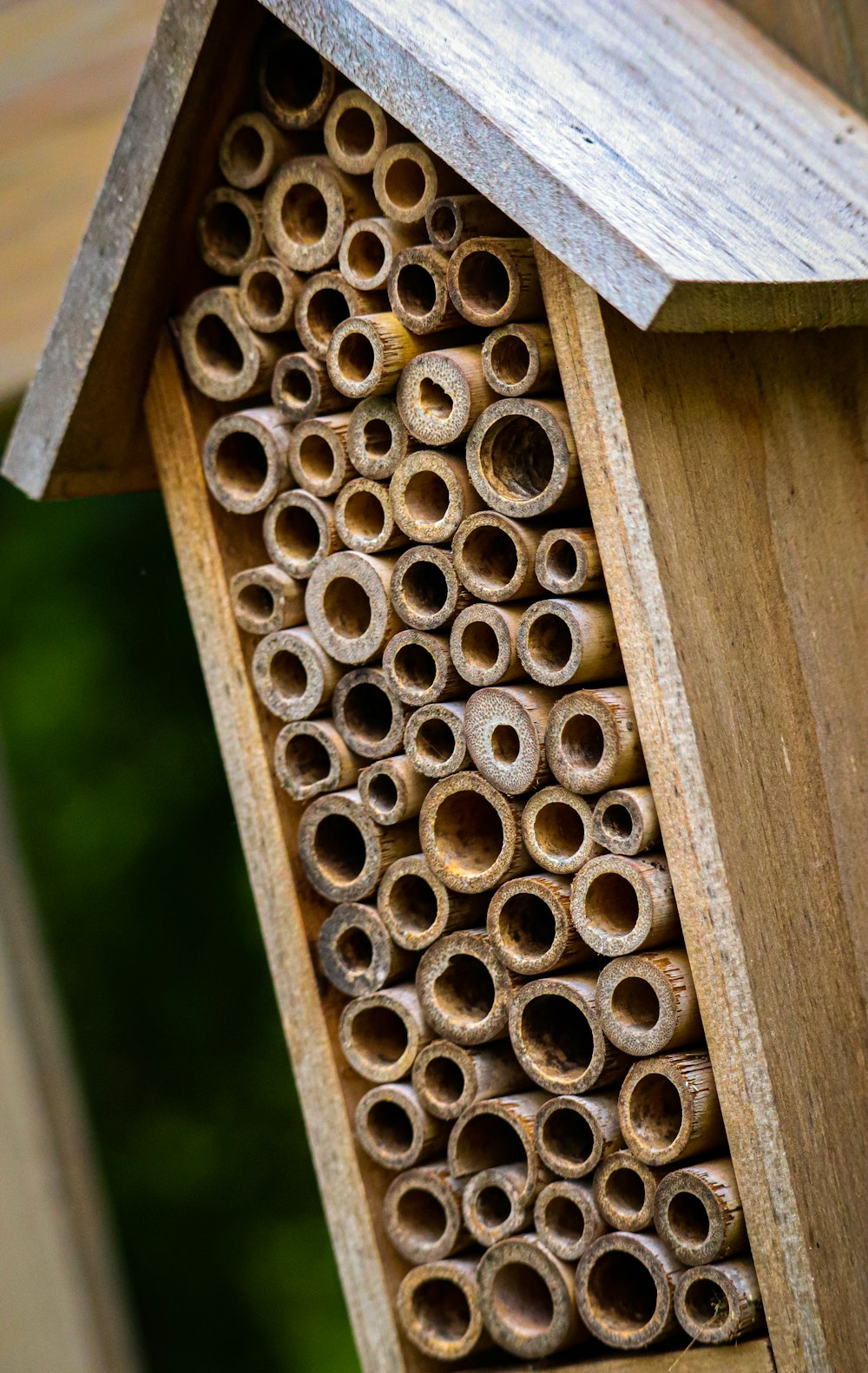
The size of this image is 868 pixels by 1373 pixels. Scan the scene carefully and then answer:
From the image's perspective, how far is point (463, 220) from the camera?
76cm

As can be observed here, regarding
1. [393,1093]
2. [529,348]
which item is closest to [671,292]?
[529,348]

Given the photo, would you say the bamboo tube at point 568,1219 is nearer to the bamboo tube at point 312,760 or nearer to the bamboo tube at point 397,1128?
the bamboo tube at point 397,1128

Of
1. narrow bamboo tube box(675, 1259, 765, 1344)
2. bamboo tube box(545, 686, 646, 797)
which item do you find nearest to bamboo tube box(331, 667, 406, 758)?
bamboo tube box(545, 686, 646, 797)

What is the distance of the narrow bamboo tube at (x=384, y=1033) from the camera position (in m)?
0.84

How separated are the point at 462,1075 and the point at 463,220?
19.1 inches

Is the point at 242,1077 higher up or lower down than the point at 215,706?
lower down

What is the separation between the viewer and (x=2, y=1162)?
132 centimetres

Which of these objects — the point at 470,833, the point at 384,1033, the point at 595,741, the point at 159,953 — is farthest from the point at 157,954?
the point at 595,741

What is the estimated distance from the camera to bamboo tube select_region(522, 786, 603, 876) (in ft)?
2.48

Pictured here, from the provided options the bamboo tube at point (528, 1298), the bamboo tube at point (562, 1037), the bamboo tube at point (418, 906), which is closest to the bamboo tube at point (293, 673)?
the bamboo tube at point (418, 906)

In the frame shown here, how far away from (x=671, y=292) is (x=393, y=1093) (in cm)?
49

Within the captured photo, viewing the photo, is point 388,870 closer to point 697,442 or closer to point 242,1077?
point 697,442

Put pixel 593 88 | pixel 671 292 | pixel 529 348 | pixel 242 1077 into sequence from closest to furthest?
1. pixel 671 292
2. pixel 529 348
3. pixel 593 88
4. pixel 242 1077

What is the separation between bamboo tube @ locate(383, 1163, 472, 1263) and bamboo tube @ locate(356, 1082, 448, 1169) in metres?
0.01
